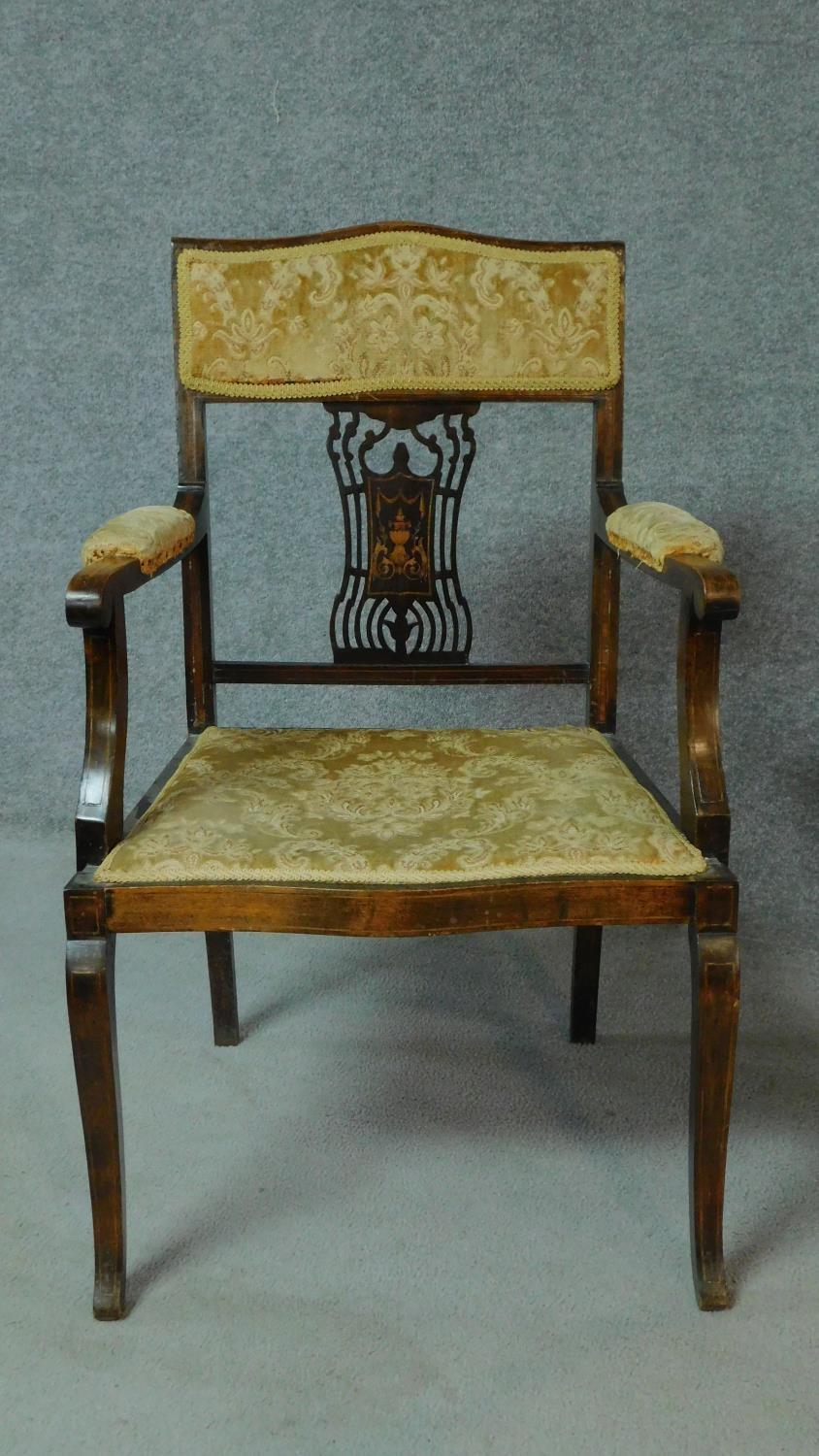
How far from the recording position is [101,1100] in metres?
1.23

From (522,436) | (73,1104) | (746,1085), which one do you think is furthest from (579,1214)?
(522,436)

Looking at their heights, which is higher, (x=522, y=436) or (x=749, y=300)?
(x=749, y=300)

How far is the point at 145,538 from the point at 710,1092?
0.70m

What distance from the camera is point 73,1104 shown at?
5.23 ft

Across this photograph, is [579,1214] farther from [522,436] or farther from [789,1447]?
[522,436]

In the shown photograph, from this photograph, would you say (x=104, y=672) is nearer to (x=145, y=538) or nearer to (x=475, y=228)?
(x=145, y=538)

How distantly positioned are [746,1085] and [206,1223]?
633mm

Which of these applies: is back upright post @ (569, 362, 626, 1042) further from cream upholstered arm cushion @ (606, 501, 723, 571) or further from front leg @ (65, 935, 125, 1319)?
front leg @ (65, 935, 125, 1319)

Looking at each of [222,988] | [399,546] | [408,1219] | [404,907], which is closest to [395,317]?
[399,546]

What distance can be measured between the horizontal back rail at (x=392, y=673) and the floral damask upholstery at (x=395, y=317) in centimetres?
30

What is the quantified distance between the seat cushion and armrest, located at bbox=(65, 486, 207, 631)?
198 mm

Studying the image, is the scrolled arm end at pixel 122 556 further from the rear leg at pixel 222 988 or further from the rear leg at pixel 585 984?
the rear leg at pixel 585 984

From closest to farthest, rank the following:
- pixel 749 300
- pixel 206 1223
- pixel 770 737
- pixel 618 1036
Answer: pixel 206 1223 → pixel 618 1036 → pixel 749 300 → pixel 770 737

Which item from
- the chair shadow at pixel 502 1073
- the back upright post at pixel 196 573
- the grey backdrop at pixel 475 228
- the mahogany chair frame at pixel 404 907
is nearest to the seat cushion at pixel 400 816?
the mahogany chair frame at pixel 404 907
